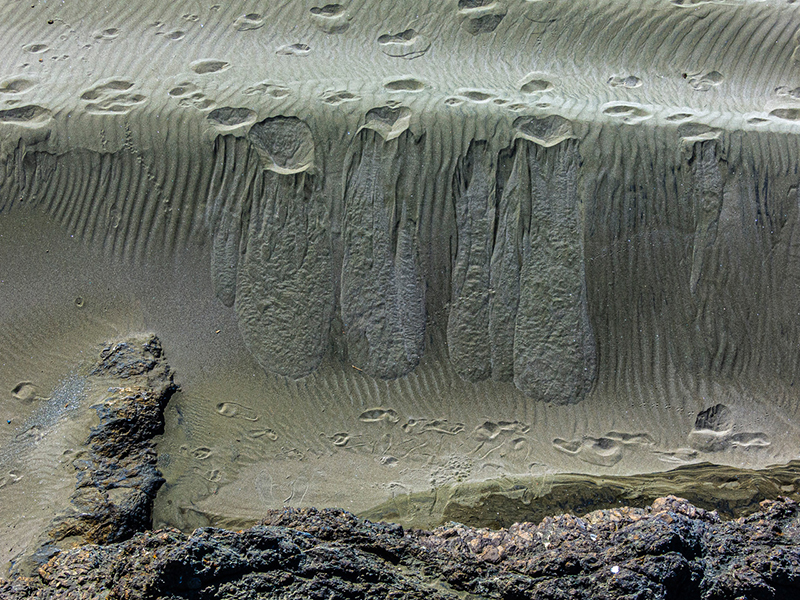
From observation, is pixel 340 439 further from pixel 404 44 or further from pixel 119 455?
pixel 404 44

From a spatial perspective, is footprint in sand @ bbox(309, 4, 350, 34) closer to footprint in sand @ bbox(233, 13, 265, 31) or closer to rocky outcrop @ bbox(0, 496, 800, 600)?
footprint in sand @ bbox(233, 13, 265, 31)

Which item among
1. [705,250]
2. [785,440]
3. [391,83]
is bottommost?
[785,440]

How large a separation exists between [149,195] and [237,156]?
0.87 metres

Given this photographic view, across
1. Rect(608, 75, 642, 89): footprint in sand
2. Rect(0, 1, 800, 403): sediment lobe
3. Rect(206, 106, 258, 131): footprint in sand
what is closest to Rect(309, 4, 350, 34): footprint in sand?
Rect(0, 1, 800, 403): sediment lobe

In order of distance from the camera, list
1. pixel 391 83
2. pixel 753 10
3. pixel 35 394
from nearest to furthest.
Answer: pixel 35 394 < pixel 391 83 < pixel 753 10

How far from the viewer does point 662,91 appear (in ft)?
18.8

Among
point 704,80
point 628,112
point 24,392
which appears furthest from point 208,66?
point 704,80

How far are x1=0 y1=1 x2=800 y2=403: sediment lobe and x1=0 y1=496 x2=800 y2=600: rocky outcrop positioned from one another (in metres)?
1.55

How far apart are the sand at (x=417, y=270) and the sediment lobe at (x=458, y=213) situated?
0.07 ft

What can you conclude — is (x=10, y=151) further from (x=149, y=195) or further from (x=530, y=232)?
(x=530, y=232)

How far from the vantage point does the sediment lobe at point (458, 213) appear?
5285 millimetres


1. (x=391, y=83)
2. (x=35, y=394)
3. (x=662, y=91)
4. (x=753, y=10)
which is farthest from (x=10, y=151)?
(x=753, y=10)

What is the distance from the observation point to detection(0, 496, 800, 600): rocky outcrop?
3.43 m

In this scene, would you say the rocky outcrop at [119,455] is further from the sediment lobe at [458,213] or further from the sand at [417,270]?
the sediment lobe at [458,213]
